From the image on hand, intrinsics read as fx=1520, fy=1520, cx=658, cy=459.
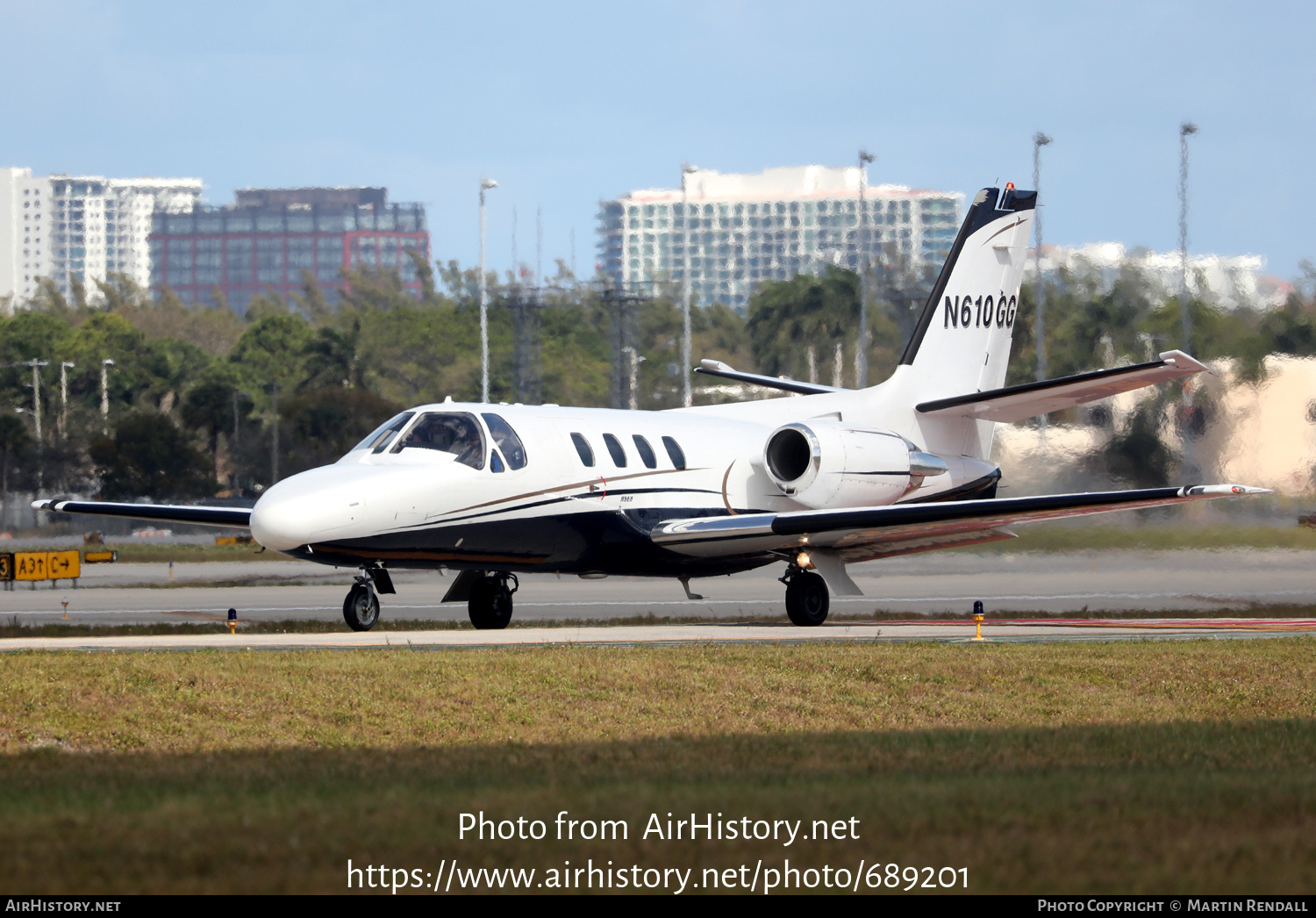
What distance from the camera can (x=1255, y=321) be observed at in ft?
98.7

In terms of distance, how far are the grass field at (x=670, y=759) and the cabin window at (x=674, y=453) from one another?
634 cm

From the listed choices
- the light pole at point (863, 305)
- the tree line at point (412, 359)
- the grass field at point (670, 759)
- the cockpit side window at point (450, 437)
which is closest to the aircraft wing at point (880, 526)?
the cockpit side window at point (450, 437)

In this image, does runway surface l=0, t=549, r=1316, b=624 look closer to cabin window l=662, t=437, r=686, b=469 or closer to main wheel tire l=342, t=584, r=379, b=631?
cabin window l=662, t=437, r=686, b=469

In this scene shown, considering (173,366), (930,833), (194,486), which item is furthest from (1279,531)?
(173,366)

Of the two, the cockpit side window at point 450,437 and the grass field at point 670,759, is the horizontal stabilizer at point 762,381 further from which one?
the grass field at point 670,759

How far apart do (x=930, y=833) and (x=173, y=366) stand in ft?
304

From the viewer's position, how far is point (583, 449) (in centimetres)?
2100

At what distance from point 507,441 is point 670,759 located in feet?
35.7

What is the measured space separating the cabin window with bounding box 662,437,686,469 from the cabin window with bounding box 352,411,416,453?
4.23 meters

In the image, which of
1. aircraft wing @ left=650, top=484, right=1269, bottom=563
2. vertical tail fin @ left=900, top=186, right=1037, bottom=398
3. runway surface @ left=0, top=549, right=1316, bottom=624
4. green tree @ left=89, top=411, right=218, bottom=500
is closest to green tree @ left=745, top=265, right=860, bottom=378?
runway surface @ left=0, top=549, right=1316, bottom=624

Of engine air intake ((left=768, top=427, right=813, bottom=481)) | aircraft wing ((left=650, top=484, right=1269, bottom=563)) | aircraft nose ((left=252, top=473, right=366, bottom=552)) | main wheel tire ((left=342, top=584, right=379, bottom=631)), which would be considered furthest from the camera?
engine air intake ((left=768, top=427, right=813, bottom=481))

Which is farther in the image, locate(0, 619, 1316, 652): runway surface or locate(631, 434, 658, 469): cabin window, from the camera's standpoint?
locate(631, 434, 658, 469): cabin window

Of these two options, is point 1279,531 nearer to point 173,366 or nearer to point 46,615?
point 46,615

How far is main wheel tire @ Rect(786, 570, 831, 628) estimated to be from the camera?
2262 centimetres
